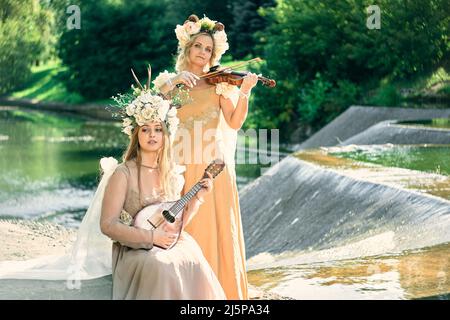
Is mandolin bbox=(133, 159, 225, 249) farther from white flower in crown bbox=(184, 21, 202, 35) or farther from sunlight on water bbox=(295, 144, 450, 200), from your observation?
sunlight on water bbox=(295, 144, 450, 200)

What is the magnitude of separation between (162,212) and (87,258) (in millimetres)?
558

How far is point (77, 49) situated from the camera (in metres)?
55.7

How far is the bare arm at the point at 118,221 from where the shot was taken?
15.3 feet

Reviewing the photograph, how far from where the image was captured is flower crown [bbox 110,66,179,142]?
198 inches

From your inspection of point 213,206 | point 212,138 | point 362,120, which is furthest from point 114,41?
point 213,206

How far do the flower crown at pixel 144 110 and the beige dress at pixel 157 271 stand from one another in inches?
11.1

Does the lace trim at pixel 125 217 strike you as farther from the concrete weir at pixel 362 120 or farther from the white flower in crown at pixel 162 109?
the concrete weir at pixel 362 120

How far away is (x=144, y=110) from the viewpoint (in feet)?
16.4

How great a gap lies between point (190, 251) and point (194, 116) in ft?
4.64

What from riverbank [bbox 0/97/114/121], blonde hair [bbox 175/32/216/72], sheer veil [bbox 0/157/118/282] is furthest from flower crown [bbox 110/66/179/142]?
riverbank [bbox 0/97/114/121]

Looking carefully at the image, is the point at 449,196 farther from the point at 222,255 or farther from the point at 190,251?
the point at 190,251

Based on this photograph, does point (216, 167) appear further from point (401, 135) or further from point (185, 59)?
point (401, 135)

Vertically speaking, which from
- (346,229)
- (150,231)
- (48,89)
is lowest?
(346,229)

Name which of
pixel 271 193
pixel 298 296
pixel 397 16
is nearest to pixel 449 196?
pixel 298 296
